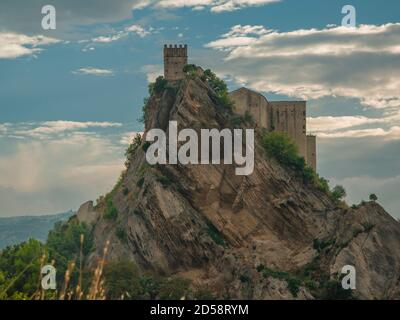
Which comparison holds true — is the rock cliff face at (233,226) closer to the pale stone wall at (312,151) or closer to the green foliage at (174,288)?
the green foliage at (174,288)

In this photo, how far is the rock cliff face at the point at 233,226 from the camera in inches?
3883

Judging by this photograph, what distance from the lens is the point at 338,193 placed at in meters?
120

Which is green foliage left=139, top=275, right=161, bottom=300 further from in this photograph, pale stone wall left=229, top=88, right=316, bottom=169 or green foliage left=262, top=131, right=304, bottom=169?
pale stone wall left=229, top=88, right=316, bottom=169

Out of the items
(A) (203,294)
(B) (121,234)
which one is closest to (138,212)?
(B) (121,234)

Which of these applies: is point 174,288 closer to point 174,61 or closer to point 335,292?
point 335,292

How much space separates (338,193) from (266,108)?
20387 mm

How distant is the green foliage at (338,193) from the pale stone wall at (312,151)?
6055 millimetres

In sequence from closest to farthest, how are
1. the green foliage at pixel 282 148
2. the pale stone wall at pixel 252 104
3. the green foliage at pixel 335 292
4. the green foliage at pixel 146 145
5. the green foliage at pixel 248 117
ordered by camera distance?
the green foliage at pixel 335 292 → the green foliage at pixel 282 148 → the green foliage at pixel 146 145 → the green foliage at pixel 248 117 → the pale stone wall at pixel 252 104

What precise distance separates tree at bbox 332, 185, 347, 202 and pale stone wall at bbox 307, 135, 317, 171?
6056mm

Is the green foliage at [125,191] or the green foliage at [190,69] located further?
the green foliage at [190,69]

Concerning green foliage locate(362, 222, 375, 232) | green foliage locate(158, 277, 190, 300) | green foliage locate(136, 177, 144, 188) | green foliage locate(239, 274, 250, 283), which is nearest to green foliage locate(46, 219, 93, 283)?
green foliage locate(136, 177, 144, 188)

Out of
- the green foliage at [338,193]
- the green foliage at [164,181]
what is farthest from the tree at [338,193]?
the green foliage at [164,181]

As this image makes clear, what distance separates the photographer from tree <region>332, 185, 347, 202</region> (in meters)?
118
